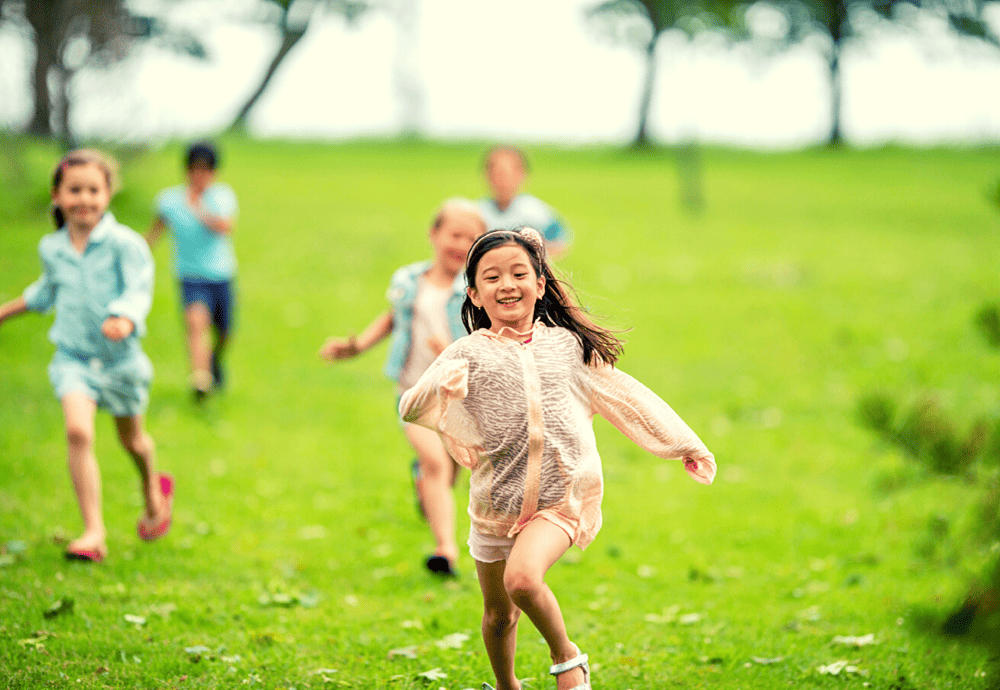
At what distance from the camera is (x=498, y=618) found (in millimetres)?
3486

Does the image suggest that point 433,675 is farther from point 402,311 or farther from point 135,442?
point 135,442

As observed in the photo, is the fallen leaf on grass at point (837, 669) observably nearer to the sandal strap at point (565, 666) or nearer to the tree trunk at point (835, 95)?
the sandal strap at point (565, 666)

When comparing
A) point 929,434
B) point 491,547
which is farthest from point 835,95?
point 929,434

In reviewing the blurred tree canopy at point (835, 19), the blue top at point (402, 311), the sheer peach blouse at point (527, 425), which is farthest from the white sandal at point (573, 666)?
the blurred tree canopy at point (835, 19)

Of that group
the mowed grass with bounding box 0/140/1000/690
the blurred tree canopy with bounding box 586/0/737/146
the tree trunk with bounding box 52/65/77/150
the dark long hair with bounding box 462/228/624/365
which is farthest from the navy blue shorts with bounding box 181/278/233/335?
the blurred tree canopy with bounding box 586/0/737/146

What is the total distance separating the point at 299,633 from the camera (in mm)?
4547

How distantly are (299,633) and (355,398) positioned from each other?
5747 mm

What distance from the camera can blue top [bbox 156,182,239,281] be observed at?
877cm

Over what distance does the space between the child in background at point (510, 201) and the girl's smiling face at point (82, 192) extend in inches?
95.0

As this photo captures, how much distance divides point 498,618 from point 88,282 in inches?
119

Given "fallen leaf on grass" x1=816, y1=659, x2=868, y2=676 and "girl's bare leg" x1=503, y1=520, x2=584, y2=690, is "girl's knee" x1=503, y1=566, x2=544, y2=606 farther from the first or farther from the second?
"fallen leaf on grass" x1=816, y1=659, x2=868, y2=676

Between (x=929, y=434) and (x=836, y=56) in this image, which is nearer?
(x=929, y=434)

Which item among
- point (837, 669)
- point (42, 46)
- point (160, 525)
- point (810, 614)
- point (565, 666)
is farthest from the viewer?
point (42, 46)

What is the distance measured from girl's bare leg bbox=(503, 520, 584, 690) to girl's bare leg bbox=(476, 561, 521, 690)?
15 centimetres
